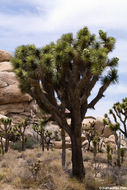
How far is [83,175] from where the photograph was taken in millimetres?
10523

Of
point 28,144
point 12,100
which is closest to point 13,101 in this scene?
point 12,100

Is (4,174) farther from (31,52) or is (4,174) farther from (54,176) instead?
(31,52)

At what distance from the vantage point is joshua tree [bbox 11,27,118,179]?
1002 centimetres

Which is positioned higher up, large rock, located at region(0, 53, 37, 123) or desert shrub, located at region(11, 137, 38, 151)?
large rock, located at region(0, 53, 37, 123)

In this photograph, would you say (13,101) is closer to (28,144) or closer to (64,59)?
(28,144)

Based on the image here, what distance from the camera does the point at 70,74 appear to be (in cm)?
1085

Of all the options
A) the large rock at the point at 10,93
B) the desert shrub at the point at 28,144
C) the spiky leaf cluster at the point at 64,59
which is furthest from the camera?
the large rock at the point at 10,93

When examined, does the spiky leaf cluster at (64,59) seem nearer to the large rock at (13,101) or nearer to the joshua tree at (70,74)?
the joshua tree at (70,74)

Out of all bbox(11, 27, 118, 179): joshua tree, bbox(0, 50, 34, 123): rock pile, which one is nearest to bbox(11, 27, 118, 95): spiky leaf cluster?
bbox(11, 27, 118, 179): joshua tree

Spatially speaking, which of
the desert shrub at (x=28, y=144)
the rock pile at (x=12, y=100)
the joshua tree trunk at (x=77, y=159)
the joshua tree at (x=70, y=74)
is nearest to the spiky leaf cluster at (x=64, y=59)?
the joshua tree at (x=70, y=74)

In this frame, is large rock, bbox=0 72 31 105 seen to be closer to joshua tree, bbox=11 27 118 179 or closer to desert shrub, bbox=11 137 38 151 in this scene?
desert shrub, bbox=11 137 38 151

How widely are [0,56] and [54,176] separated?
1109 inches

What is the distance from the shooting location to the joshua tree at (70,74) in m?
10.0

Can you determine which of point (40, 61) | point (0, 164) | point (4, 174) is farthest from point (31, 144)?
point (40, 61)
